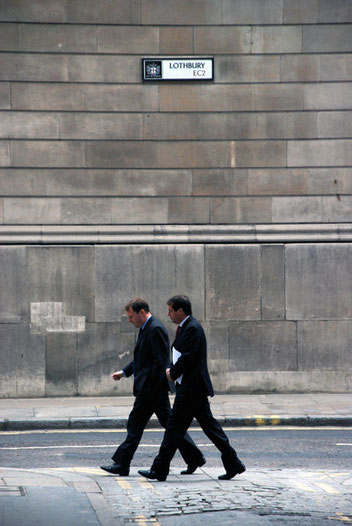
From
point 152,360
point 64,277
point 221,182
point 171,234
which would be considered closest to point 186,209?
point 171,234

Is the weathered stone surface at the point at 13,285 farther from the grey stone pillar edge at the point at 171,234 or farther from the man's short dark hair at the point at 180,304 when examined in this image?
the man's short dark hair at the point at 180,304

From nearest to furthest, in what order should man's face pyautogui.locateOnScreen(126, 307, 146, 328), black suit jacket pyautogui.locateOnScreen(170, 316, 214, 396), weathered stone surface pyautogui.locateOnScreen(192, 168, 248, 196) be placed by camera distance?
1. black suit jacket pyautogui.locateOnScreen(170, 316, 214, 396)
2. man's face pyautogui.locateOnScreen(126, 307, 146, 328)
3. weathered stone surface pyautogui.locateOnScreen(192, 168, 248, 196)

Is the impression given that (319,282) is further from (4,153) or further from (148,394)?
(148,394)

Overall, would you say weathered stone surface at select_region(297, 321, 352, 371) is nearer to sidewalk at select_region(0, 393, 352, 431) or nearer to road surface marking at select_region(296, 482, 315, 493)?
sidewalk at select_region(0, 393, 352, 431)

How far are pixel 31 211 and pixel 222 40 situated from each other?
436 centimetres

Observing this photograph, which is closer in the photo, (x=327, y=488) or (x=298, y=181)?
(x=327, y=488)

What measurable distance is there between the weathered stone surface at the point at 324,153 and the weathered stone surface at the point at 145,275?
2.37 meters

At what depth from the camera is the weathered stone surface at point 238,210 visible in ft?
50.1

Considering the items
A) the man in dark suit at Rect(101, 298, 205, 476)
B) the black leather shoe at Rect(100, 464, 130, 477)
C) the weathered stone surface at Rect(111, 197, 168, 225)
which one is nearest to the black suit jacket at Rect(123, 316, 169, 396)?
the man in dark suit at Rect(101, 298, 205, 476)

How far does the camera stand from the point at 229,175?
15289mm

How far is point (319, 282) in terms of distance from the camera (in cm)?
1527

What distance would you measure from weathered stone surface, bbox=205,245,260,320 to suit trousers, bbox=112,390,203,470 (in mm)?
6649

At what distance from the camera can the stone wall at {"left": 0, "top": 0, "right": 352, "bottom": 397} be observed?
14938mm

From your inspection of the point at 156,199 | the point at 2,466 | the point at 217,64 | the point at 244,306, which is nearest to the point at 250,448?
the point at 2,466
